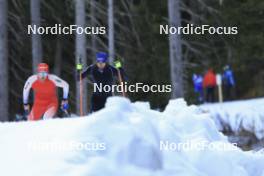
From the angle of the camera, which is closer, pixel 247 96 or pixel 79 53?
pixel 79 53

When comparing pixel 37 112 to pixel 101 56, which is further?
pixel 37 112

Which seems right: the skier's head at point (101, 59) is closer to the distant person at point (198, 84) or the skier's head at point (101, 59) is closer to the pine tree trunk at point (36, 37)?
the pine tree trunk at point (36, 37)

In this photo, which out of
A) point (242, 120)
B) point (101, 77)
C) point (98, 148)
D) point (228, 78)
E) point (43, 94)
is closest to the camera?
point (98, 148)

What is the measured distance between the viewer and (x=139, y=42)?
28891mm

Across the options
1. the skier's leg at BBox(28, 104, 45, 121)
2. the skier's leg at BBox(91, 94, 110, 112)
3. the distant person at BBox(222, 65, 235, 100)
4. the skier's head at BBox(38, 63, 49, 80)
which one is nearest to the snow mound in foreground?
the skier's leg at BBox(91, 94, 110, 112)

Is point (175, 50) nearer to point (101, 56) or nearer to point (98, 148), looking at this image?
point (101, 56)

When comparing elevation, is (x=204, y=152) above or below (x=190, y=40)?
below

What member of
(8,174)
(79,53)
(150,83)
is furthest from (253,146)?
(8,174)

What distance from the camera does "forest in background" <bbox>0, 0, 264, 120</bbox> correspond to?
27672 millimetres

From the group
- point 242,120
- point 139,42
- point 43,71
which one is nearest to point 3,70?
point 43,71

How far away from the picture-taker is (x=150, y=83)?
2848 cm

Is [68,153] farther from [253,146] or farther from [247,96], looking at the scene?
[247,96]

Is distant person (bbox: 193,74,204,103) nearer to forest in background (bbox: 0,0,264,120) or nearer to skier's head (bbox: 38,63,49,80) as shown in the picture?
forest in background (bbox: 0,0,264,120)

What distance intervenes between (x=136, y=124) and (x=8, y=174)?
1833 millimetres
